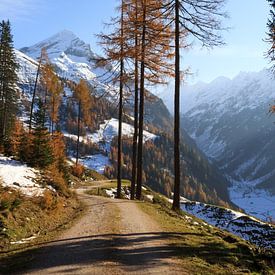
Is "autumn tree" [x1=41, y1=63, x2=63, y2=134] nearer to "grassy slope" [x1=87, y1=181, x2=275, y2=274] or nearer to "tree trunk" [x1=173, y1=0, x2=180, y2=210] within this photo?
"tree trunk" [x1=173, y1=0, x2=180, y2=210]

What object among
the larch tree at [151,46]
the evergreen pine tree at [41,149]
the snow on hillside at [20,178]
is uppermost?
the larch tree at [151,46]

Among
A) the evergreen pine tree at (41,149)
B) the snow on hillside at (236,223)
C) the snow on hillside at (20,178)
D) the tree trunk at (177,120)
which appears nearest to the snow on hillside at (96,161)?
the snow on hillside at (236,223)

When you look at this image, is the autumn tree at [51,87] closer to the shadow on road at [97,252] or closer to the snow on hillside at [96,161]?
the shadow on road at [97,252]

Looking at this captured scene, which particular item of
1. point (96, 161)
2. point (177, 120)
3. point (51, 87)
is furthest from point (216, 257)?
point (96, 161)

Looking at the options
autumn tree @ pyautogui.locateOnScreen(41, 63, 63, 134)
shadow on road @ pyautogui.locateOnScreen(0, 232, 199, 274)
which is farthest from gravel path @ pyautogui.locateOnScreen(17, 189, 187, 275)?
autumn tree @ pyautogui.locateOnScreen(41, 63, 63, 134)

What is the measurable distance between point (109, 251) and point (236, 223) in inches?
850

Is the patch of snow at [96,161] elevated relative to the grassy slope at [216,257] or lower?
elevated

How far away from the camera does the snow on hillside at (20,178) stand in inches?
631

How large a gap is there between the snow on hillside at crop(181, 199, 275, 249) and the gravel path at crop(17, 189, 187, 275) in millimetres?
9609

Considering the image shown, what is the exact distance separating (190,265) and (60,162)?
21134 millimetres

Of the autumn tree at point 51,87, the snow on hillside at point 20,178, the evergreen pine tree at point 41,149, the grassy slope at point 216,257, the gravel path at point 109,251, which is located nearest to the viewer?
the gravel path at point 109,251

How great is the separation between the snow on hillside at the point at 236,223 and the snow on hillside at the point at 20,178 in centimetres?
1138

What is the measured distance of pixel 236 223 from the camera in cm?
2927

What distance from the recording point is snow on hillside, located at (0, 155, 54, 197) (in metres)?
16.0
